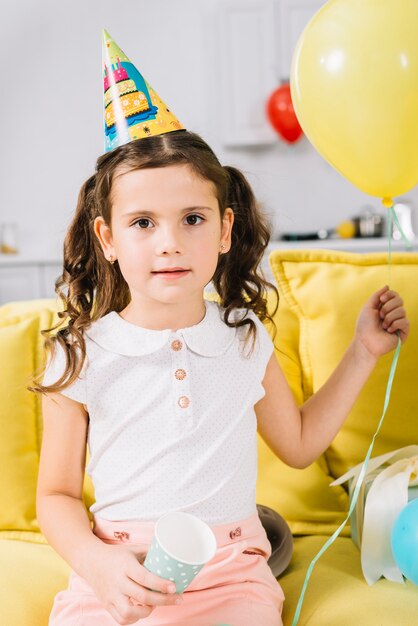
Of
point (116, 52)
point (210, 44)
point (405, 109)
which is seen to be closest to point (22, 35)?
point (210, 44)

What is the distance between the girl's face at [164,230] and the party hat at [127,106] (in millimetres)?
75

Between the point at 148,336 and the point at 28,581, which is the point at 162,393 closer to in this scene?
the point at 148,336

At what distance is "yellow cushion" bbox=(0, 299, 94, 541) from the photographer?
1.45m

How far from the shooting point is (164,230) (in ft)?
3.67

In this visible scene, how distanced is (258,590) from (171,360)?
1.16 ft

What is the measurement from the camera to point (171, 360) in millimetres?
1209

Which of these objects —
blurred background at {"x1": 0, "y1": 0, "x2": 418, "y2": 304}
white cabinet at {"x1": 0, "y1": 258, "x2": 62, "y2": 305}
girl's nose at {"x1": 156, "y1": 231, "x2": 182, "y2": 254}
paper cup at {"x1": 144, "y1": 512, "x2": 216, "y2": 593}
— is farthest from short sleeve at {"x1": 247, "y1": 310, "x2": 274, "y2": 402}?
blurred background at {"x1": 0, "y1": 0, "x2": 418, "y2": 304}

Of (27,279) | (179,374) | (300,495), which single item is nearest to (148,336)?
(179,374)

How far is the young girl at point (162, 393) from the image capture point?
112 centimetres

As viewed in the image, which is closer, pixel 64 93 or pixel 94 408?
pixel 94 408

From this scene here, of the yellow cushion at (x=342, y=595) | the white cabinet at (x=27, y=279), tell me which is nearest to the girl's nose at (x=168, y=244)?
the yellow cushion at (x=342, y=595)

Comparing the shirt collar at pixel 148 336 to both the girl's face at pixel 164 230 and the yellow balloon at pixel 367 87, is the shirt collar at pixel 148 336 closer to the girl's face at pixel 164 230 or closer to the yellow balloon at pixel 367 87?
the girl's face at pixel 164 230

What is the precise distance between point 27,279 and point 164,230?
10.5 ft

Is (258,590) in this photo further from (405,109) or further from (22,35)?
(22,35)
